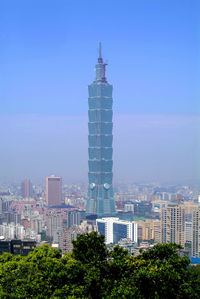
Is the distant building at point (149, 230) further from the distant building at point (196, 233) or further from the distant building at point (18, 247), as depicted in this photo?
the distant building at point (18, 247)

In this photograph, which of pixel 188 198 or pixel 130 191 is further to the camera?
pixel 130 191

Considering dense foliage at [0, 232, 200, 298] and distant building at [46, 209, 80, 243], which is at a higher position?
dense foliage at [0, 232, 200, 298]

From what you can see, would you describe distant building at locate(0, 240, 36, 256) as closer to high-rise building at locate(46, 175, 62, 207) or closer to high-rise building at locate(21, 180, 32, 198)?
high-rise building at locate(21, 180, 32, 198)

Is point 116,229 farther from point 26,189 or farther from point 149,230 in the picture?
point 26,189

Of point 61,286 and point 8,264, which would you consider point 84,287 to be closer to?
point 61,286

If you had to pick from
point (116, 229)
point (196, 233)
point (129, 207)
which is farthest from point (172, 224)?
point (129, 207)

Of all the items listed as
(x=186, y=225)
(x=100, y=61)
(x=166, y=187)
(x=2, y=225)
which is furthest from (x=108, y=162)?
(x=186, y=225)

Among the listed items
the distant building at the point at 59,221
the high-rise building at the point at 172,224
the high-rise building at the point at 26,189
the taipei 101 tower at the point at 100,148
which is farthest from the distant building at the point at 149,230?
the high-rise building at the point at 26,189

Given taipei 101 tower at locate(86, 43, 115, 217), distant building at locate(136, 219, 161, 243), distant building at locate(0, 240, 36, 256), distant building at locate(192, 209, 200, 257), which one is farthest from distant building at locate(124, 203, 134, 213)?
distant building at locate(0, 240, 36, 256)
